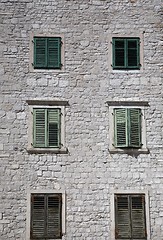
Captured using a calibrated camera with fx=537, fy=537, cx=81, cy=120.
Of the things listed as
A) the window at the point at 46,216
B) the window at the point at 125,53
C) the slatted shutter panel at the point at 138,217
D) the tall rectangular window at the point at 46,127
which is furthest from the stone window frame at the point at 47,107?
the slatted shutter panel at the point at 138,217

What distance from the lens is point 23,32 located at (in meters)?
18.9

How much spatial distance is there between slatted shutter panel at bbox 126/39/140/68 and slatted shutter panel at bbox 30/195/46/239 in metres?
5.50

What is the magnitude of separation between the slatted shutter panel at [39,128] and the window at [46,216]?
175cm

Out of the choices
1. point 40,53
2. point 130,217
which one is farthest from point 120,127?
point 40,53

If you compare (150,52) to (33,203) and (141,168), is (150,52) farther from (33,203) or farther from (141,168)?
(33,203)

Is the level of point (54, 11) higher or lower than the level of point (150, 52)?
higher

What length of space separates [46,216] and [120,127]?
12.5ft

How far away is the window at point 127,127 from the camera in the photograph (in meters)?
17.9

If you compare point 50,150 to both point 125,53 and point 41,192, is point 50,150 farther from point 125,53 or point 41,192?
point 125,53

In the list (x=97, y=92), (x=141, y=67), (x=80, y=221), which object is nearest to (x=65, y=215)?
(x=80, y=221)

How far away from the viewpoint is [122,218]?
56.6ft

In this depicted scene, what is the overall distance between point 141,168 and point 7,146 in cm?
449

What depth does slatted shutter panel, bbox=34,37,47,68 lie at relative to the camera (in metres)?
18.5

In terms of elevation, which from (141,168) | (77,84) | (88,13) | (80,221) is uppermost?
(88,13)
